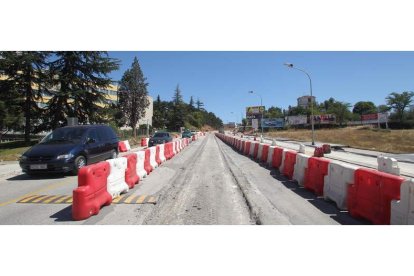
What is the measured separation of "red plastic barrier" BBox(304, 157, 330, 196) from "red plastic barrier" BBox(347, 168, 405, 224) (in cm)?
143

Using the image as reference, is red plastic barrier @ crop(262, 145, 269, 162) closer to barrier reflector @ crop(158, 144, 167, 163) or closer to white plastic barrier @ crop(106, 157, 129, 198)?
barrier reflector @ crop(158, 144, 167, 163)

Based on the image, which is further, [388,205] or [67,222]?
[67,222]

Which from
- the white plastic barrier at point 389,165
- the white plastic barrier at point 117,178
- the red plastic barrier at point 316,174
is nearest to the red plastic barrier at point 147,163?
the white plastic barrier at point 117,178

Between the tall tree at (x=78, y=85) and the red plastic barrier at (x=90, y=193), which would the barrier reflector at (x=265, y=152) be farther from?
the tall tree at (x=78, y=85)

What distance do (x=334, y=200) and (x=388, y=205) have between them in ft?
4.98

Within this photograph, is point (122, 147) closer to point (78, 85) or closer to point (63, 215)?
point (78, 85)

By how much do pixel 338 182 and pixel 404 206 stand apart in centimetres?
183

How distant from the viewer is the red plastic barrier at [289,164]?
400 inches

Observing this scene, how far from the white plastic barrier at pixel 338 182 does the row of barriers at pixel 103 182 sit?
444cm

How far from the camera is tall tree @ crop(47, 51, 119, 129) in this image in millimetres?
35156
